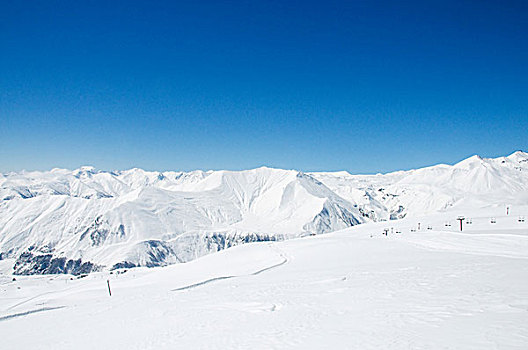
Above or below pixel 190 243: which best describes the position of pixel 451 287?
above

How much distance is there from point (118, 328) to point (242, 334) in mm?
5641

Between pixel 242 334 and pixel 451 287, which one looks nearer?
pixel 242 334

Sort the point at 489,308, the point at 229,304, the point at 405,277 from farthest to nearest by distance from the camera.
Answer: the point at 405,277 < the point at 229,304 < the point at 489,308

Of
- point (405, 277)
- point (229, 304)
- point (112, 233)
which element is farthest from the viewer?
point (112, 233)

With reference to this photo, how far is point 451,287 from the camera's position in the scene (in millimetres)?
16906

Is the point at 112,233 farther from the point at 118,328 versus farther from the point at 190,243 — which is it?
the point at 118,328

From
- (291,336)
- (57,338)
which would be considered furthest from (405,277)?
(57,338)

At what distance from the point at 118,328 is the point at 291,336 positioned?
7344mm

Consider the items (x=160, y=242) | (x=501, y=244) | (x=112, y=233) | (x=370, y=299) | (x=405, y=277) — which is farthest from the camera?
(x=112, y=233)

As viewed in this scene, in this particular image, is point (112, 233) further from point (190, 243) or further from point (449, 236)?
point (449, 236)

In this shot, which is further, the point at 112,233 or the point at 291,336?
the point at 112,233

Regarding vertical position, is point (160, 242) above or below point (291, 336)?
below

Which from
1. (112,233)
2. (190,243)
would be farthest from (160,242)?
(112,233)

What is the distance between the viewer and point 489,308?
510 inches
